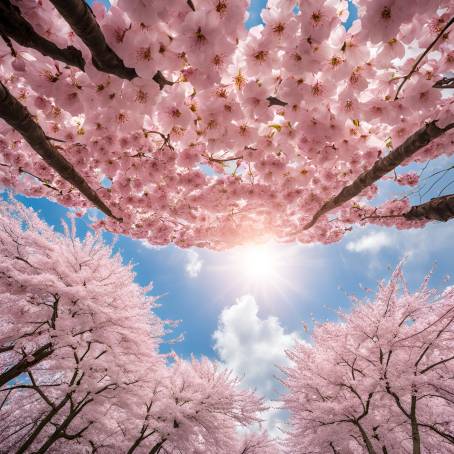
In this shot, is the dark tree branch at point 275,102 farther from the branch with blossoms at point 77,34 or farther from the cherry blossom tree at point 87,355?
the cherry blossom tree at point 87,355

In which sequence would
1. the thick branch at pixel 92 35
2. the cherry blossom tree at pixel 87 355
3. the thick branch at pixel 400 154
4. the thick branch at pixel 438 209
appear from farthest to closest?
A: the cherry blossom tree at pixel 87 355, the thick branch at pixel 438 209, the thick branch at pixel 400 154, the thick branch at pixel 92 35

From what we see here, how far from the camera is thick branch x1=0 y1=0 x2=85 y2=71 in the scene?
6.27 feet

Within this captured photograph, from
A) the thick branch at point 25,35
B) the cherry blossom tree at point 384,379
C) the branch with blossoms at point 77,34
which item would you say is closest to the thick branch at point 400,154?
the branch with blossoms at point 77,34

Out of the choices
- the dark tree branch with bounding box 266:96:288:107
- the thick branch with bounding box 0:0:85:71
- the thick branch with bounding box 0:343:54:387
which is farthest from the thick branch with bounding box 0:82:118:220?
the thick branch with bounding box 0:343:54:387

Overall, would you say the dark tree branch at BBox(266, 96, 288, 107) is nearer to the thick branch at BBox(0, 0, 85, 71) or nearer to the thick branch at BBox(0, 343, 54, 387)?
the thick branch at BBox(0, 0, 85, 71)

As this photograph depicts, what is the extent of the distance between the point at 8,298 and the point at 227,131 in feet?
33.4

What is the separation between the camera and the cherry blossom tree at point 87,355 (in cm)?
845

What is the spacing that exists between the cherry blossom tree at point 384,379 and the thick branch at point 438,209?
5.93 m

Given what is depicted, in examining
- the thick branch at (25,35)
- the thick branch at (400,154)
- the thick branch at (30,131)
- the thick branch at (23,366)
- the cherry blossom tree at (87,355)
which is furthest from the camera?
the cherry blossom tree at (87,355)

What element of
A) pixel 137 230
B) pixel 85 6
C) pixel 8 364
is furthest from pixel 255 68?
pixel 8 364

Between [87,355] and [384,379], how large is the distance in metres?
10.6

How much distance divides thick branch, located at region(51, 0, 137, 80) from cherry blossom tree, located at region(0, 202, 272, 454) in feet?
25.8

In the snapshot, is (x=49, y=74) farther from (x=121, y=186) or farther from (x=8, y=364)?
(x=8, y=364)

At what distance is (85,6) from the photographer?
1.69 metres
